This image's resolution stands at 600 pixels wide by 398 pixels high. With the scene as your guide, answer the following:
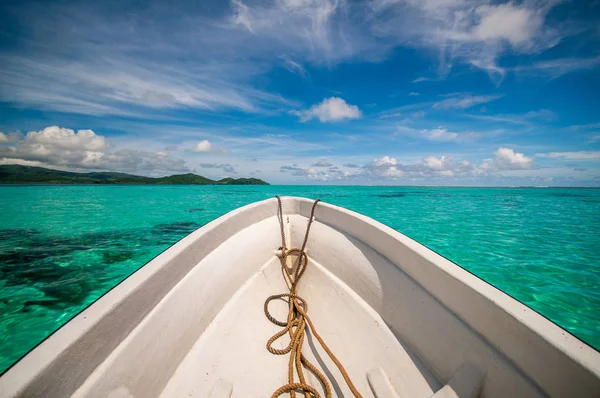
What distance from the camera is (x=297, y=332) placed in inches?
79.4

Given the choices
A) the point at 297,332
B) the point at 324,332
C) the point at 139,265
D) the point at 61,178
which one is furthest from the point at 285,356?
the point at 61,178

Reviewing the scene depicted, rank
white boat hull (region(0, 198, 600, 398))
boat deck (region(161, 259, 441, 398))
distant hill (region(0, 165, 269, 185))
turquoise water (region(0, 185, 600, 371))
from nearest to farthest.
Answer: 1. white boat hull (region(0, 198, 600, 398))
2. boat deck (region(161, 259, 441, 398))
3. turquoise water (region(0, 185, 600, 371))
4. distant hill (region(0, 165, 269, 185))

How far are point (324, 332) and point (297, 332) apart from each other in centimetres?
29

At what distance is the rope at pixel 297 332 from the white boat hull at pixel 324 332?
100 mm

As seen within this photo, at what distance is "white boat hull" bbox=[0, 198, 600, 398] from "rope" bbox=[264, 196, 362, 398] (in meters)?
A: 0.10

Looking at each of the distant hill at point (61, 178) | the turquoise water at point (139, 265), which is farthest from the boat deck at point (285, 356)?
the distant hill at point (61, 178)

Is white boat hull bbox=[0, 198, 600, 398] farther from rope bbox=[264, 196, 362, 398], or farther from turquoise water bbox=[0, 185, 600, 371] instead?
turquoise water bbox=[0, 185, 600, 371]

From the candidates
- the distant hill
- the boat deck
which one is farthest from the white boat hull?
the distant hill

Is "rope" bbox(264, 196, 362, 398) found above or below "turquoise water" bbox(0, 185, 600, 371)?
above

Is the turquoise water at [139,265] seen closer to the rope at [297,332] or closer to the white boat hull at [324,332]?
the white boat hull at [324,332]

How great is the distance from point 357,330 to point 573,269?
22.6ft

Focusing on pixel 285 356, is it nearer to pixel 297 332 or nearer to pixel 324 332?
pixel 297 332

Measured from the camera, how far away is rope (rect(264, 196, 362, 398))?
156 centimetres

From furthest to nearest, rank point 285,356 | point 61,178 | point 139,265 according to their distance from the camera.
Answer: point 61,178
point 139,265
point 285,356
